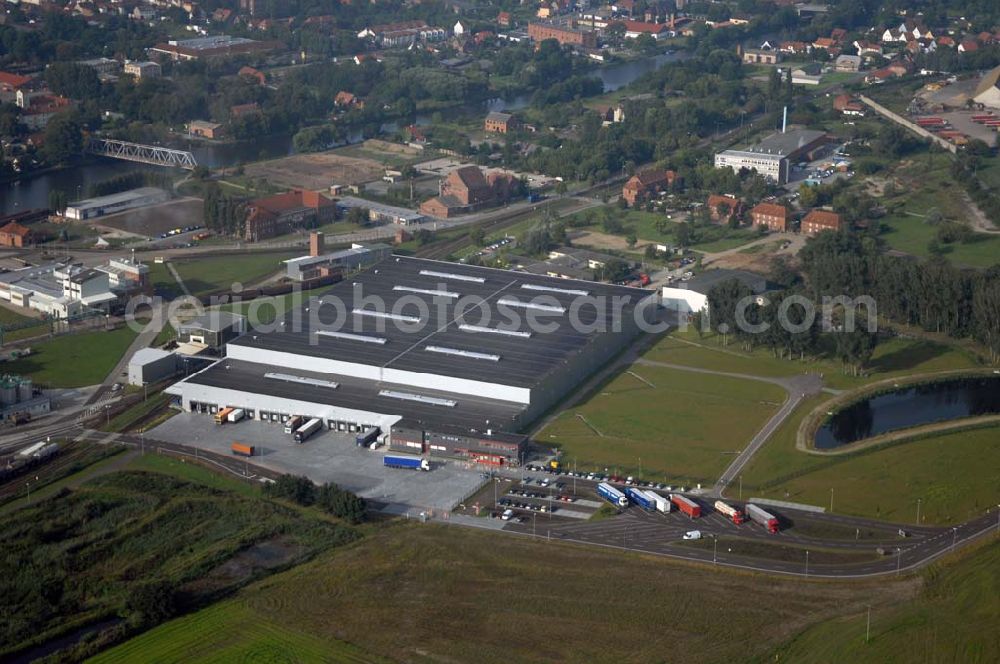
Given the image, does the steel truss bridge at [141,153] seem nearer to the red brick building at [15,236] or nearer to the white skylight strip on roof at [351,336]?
the red brick building at [15,236]

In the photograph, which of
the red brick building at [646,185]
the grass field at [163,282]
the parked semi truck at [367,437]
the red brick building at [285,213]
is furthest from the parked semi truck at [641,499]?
the red brick building at [646,185]

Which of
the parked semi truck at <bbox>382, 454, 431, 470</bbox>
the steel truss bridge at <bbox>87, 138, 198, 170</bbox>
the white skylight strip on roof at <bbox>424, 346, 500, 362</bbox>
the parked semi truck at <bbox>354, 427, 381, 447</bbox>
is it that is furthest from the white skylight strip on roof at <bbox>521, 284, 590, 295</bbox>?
the steel truss bridge at <bbox>87, 138, 198, 170</bbox>

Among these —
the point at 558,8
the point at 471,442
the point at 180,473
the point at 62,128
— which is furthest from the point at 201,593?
the point at 558,8

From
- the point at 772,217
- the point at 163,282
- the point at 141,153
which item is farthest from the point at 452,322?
the point at 141,153

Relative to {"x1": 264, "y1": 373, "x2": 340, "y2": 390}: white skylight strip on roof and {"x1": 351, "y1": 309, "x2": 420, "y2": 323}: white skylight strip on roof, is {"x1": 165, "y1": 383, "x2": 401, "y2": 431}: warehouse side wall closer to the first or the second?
{"x1": 264, "y1": 373, "x2": 340, "y2": 390}: white skylight strip on roof

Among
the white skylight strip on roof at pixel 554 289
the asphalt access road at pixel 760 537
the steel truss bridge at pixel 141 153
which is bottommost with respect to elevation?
the asphalt access road at pixel 760 537

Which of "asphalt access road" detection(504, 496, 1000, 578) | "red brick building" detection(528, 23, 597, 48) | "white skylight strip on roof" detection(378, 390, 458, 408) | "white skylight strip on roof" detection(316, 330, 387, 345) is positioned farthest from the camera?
"red brick building" detection(528, 23, 597, 48)
